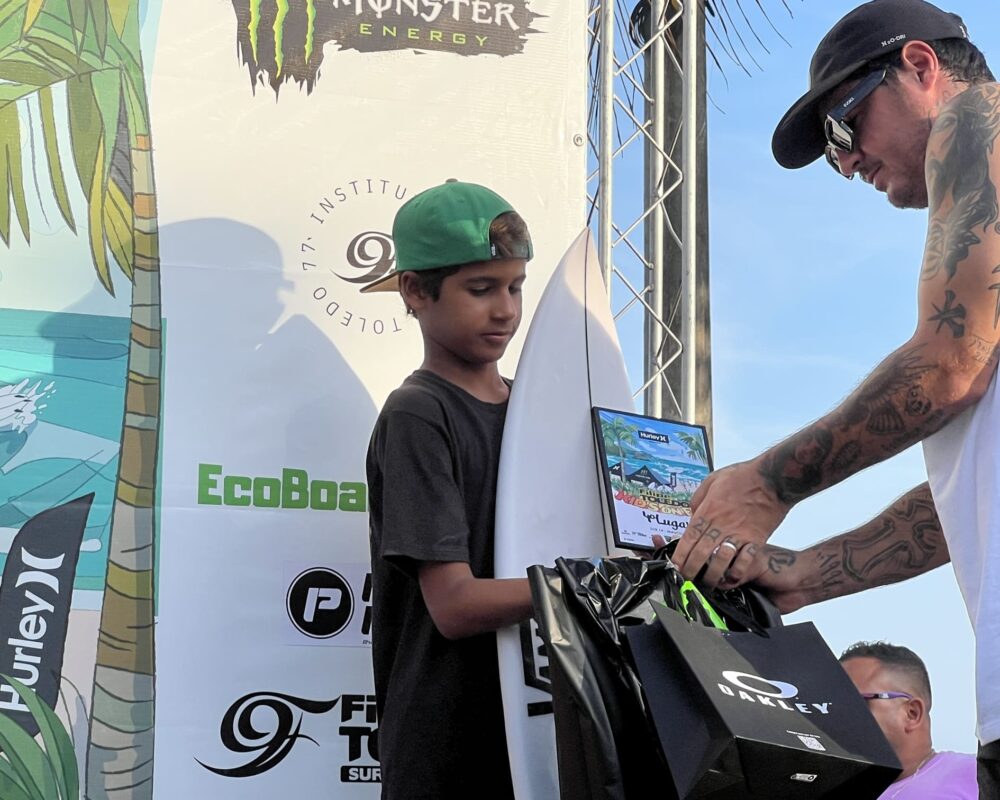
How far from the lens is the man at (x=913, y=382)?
1.69 meters

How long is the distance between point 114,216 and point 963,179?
1625 mm

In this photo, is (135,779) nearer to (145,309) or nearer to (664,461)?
(145,309)

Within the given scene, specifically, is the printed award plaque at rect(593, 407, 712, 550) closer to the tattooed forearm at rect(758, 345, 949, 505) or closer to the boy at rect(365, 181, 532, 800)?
the boy at rect(365, 181, 532, 800)

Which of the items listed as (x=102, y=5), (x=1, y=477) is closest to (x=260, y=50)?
(x=102, y=5)

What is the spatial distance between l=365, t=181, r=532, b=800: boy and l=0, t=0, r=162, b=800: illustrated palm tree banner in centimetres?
47

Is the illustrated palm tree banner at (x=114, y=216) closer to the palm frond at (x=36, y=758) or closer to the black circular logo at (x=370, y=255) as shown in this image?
the palm frond at (x=36, y=758)

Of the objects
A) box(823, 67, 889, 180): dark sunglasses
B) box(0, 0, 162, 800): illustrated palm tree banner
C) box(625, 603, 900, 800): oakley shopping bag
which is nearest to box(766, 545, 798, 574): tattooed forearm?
box(625, 603, 900, 800): oakley shopping bag

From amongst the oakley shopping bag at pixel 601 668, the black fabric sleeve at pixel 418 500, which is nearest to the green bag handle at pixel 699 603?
the oakley shopping bag at pixel 601 668

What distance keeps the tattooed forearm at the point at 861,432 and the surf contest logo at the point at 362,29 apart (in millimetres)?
1435

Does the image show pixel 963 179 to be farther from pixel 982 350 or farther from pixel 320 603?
pixel 320 603

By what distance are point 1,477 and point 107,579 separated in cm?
27

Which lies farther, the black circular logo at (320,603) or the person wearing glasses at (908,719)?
the person wearing glasses at (908,719)

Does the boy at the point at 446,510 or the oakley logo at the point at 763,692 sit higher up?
the boy at the point at 446,510

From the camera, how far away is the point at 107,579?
252 centimetres
